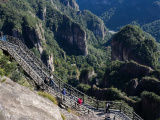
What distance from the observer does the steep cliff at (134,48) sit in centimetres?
6781

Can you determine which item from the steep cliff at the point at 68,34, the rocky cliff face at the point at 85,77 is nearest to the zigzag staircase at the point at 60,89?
the rocky cliff face at the point at 85,77

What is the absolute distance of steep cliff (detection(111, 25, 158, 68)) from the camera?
67.8 meters

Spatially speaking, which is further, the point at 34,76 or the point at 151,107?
the point at 151,107

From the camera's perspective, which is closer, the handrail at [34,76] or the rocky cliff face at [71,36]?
the handrail at [34,76]

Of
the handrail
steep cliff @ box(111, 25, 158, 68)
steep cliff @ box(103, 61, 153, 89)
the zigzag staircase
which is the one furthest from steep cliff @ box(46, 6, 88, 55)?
the handrail

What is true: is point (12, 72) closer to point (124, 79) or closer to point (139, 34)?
point (124, 79)

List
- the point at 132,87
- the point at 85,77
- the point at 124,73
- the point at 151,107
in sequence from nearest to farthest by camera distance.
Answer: the point at 151,107 → the point at 132,87 → the point at 124,73 → the point at 85,77

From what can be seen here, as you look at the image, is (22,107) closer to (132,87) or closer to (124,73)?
(132,87)

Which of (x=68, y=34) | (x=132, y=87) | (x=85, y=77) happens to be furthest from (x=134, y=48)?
(x=68, y=34)

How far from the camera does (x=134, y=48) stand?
71.3 metres

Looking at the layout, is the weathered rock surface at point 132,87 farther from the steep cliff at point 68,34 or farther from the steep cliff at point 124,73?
the steep cliff at point 68,34

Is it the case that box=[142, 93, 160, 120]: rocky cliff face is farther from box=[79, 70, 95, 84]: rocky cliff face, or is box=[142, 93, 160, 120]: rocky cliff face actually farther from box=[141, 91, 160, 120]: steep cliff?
box=[79, 70, 95, 84]: rocky cliff face

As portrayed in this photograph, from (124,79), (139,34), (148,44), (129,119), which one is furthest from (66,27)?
(129,119)

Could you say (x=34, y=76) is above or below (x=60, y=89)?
above
